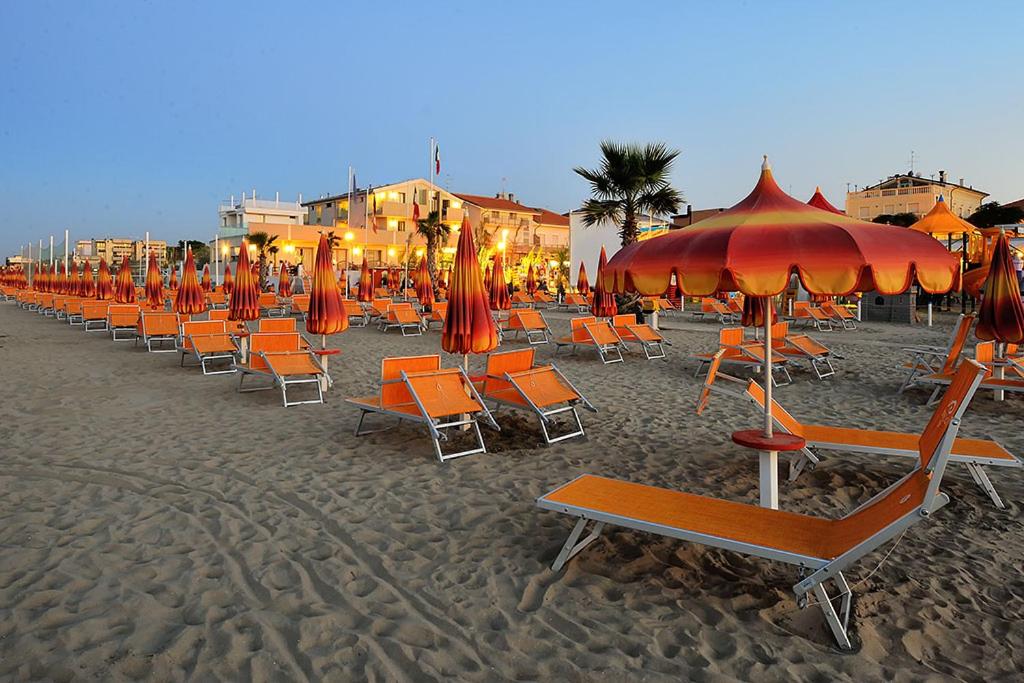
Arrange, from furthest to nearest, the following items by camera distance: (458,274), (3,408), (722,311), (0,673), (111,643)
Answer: (722,311) → (3,408) → (458,274) → (111,643) → (0,673)

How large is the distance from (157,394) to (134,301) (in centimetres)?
1329

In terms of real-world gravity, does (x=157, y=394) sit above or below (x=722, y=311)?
below

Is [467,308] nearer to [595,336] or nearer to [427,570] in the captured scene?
[427,570]

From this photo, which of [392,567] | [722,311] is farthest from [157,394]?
[722,311]

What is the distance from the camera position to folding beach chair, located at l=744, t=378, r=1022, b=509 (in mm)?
4062

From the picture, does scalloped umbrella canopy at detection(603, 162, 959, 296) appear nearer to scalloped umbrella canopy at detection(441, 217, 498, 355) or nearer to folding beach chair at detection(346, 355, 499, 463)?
folding beach chair at detection(346, 355, 499, 463)

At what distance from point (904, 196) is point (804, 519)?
61.6m

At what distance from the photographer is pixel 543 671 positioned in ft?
8.17

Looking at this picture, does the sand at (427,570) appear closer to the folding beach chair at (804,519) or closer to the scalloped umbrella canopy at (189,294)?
the folding beach chair at (804,519)

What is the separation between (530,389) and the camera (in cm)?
623

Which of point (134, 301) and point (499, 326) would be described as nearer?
point (499, 326)

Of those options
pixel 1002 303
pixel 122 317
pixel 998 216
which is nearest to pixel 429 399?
pixel 1002 303

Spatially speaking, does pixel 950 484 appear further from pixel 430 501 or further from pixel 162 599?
pixel 162 599

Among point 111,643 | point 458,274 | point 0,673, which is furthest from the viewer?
point 458,274
